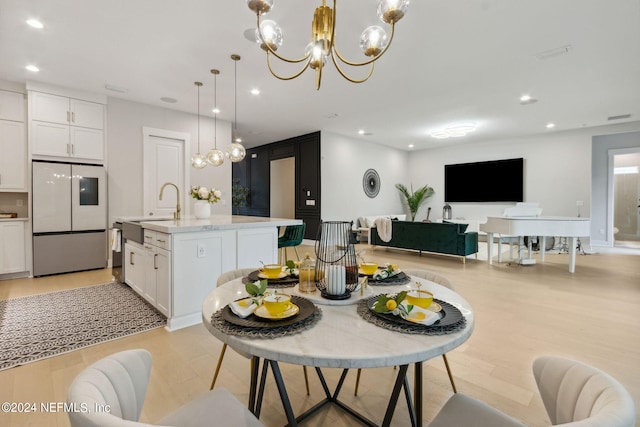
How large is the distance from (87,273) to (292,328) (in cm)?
517

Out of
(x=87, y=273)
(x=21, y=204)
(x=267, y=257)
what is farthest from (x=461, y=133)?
(x=21, y=204)

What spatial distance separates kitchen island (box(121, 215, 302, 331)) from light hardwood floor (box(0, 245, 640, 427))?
0.86ft

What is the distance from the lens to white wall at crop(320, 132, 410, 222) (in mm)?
7594

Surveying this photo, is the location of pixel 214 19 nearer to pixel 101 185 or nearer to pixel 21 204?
pixel 101 185

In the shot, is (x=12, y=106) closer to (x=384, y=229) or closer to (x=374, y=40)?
(x=374, y=40)

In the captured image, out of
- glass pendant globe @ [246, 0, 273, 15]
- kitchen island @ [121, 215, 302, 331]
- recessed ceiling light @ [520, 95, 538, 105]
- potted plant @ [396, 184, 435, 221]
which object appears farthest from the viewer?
potted plant @ [396, 184, 435, 221]

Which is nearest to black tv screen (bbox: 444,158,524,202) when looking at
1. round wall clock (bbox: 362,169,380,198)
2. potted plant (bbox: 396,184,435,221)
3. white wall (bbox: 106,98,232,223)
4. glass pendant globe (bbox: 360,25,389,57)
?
potted plant (bbox: 396,184,435,221)

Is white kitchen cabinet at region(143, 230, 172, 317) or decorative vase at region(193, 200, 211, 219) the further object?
decorative vase at region(193, 200, 211, 219)

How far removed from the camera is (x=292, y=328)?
93 cm

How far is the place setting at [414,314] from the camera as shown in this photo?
36.8 inches

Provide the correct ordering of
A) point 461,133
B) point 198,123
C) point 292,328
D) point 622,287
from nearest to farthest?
point 292,328
point 622,287
point 198,123
point 461,133

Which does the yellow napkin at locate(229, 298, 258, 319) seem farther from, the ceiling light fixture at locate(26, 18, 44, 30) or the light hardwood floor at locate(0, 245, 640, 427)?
the ceiling light fixture at locate(26, 18, 44, 30)

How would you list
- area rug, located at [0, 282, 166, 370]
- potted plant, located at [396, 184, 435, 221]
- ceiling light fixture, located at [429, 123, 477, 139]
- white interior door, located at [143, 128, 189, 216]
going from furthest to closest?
potted plant, located at [396, 184, 435, 221]
ceiling light fixture, located at [429, 123, 477, 139]
white interior door, located at [143, 128, 189, 216]
area rug, located at [0, 282, 166, 370]

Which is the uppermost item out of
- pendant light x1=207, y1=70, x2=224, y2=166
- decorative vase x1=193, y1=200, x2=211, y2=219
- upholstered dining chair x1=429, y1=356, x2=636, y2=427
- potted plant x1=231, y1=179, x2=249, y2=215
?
pendant light x1=207, y1=70, x2=224, y2=166
